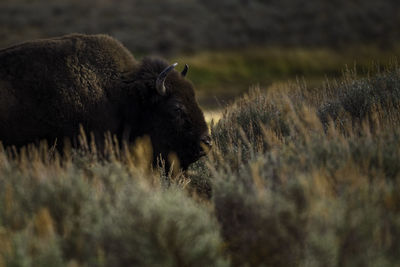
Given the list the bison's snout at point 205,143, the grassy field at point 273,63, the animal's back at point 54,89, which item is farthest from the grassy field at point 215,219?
the grassy field at point 273,63

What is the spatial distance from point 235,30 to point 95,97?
28.7 meters

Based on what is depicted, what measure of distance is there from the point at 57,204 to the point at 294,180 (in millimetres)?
1912

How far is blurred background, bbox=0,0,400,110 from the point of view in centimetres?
2816

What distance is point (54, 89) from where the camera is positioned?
213 inches

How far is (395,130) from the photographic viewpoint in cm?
502

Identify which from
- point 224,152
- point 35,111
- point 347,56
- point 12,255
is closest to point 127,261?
point 12,255

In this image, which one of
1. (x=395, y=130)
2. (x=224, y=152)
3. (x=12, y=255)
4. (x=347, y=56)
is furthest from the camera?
(x=347, y=56)

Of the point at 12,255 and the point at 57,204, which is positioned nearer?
the point at 12,255

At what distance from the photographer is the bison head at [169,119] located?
19.6 ft

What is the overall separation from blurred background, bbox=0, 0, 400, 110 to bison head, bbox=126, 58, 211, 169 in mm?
18500

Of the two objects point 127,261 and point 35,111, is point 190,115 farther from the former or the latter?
point 127,261

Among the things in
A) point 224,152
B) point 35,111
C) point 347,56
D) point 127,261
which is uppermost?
point 35,111

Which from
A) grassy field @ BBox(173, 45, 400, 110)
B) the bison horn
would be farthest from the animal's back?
grassy field @ BBox(173, 45, 400, 110)

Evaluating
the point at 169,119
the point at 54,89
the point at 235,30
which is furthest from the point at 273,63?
the point at 54,89
